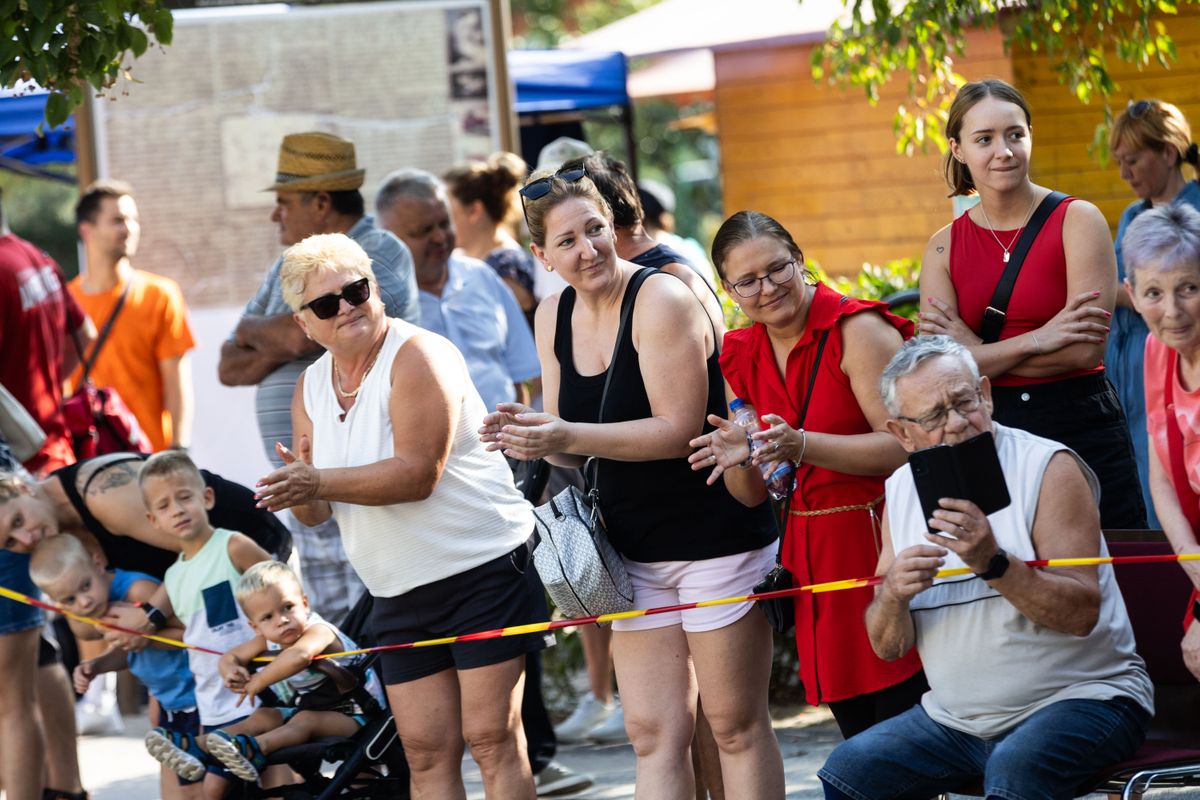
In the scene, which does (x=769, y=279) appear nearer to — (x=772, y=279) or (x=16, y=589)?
(x=772, y=279)

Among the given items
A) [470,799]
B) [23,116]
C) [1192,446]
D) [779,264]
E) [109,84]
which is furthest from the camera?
[23,116]

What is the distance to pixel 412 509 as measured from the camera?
13.7ft

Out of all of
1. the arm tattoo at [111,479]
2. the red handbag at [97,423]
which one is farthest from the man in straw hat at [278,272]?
the red handbag at [97,423]

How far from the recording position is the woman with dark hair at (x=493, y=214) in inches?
272

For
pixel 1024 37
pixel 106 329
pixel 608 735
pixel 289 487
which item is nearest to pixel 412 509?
pixel 289 487

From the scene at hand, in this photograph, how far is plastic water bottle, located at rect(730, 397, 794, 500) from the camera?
3.67 m

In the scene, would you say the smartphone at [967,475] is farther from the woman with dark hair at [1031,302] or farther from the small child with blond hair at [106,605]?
the small child with blond hair at [106,605]

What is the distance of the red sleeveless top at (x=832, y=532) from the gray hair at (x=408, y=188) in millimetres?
2627

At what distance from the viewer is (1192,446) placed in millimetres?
3396

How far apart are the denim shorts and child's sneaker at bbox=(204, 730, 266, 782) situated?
101cm

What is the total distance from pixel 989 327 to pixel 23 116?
24.5 ft

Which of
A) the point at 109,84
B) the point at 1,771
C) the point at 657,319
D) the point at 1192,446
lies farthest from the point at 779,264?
the point at 1,771

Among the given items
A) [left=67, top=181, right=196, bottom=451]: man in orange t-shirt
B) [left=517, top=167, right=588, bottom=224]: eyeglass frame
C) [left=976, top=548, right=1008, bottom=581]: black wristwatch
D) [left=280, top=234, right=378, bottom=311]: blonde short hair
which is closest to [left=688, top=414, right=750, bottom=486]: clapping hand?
[left=976, top=548, right=1008, bottom=581]: black wristwatch

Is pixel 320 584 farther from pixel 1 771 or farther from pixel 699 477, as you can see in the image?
pixel 699 477
